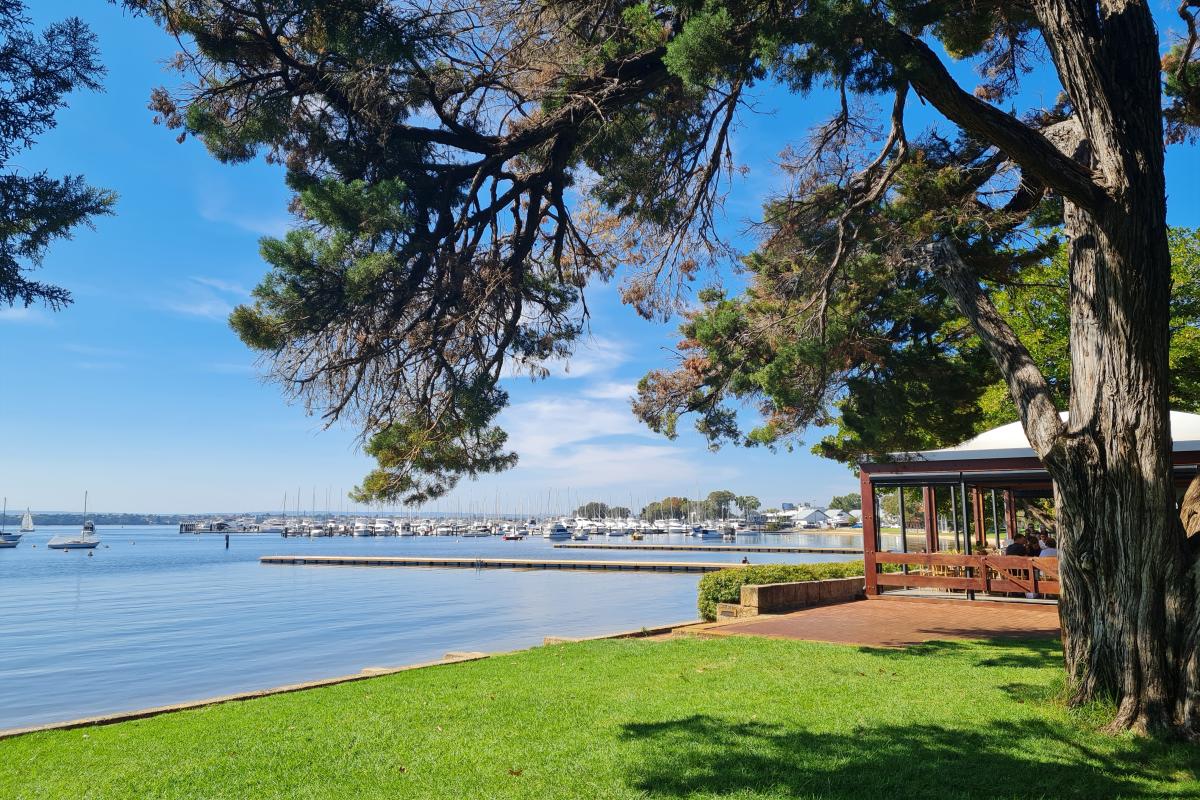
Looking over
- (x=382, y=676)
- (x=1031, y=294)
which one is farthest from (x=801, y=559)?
(x=382, y=676)

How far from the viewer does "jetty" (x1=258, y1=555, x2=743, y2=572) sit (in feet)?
158

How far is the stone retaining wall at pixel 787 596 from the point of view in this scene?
45.4 ft

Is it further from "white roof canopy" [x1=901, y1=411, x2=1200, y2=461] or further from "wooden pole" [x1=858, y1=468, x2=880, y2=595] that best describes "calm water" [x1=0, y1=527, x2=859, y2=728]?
"white roof canopy" [x1=901, y1=411, x2=1200, y2=461]

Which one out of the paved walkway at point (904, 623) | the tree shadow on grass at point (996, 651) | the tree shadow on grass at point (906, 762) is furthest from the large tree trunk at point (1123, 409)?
the paved walkway at point (904, 623)

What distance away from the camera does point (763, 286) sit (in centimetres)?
1414

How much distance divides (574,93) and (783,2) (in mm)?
2329

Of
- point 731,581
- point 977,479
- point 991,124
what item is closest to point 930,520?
point 977,479

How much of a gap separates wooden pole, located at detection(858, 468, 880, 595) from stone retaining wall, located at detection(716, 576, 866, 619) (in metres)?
0.33

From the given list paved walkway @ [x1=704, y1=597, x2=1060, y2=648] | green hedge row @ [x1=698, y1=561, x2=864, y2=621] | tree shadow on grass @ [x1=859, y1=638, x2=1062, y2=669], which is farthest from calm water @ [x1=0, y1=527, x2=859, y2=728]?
tree shadow on grass @ [x1=859, y1=638, x2=1062, y2=669]

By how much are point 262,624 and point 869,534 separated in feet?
66.7

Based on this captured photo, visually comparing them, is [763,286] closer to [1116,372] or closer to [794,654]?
[794,654]

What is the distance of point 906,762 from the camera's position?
17.3ft

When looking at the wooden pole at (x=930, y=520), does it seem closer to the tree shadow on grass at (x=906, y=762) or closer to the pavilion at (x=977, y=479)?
the pavilion at (x=977, y=479)

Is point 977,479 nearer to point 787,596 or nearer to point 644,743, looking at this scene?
point 787,596
